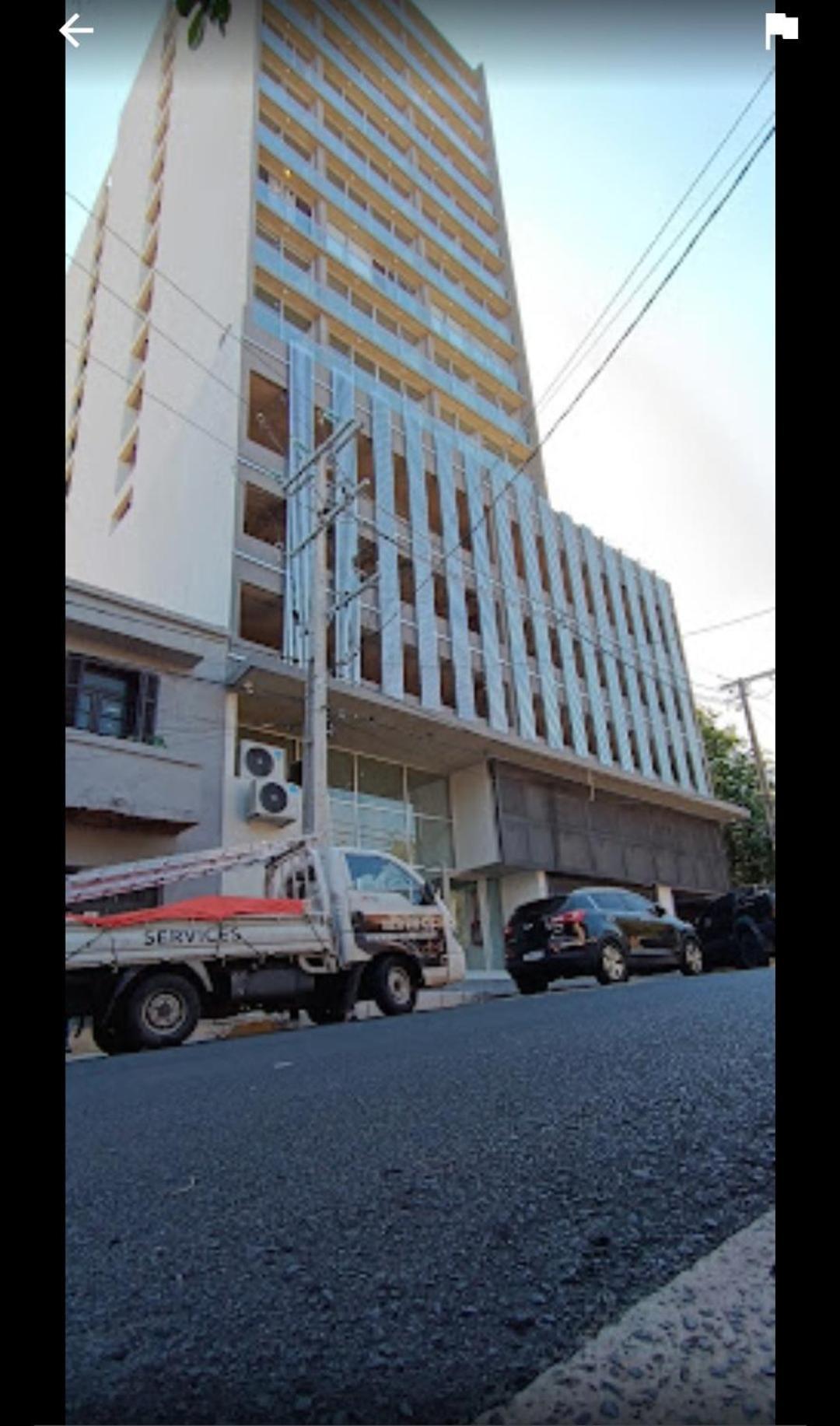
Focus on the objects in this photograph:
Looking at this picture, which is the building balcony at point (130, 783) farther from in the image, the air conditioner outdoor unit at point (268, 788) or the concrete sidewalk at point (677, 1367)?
the concrete sidewalk at point (677, 1367)

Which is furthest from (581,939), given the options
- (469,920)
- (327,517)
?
(469,920)

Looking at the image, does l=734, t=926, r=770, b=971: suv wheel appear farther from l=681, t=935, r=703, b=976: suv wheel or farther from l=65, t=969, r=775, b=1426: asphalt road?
l=65, t=969, r=775, b=1426: asphalt road

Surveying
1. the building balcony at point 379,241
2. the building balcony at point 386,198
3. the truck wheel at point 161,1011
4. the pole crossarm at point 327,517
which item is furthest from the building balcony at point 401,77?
the truck wheel at point 161,1011

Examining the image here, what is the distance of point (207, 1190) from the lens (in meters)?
2.29

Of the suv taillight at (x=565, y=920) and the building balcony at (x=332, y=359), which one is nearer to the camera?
the suv taillight at (x=565, y=920)

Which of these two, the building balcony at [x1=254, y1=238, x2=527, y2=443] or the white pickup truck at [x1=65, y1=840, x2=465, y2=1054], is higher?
the building balcony at [x1=254, y1=238, x2=527, y2=443]

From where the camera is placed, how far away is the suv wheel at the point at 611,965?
1272cm

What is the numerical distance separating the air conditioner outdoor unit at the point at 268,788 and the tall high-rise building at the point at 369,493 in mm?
512

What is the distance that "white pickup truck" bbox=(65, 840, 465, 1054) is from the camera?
8.12 meters

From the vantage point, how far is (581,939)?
1265 cm

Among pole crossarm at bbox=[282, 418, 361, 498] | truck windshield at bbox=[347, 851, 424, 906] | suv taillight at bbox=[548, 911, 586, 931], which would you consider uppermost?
pole crossarm at bbox=[282, 418, 361, 498]

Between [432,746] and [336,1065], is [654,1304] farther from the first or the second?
[432,746]

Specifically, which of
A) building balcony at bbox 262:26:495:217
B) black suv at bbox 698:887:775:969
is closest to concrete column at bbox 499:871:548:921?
black suv at bbox 698:887:775:969

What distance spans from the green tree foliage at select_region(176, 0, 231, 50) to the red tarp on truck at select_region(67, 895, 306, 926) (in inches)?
297
